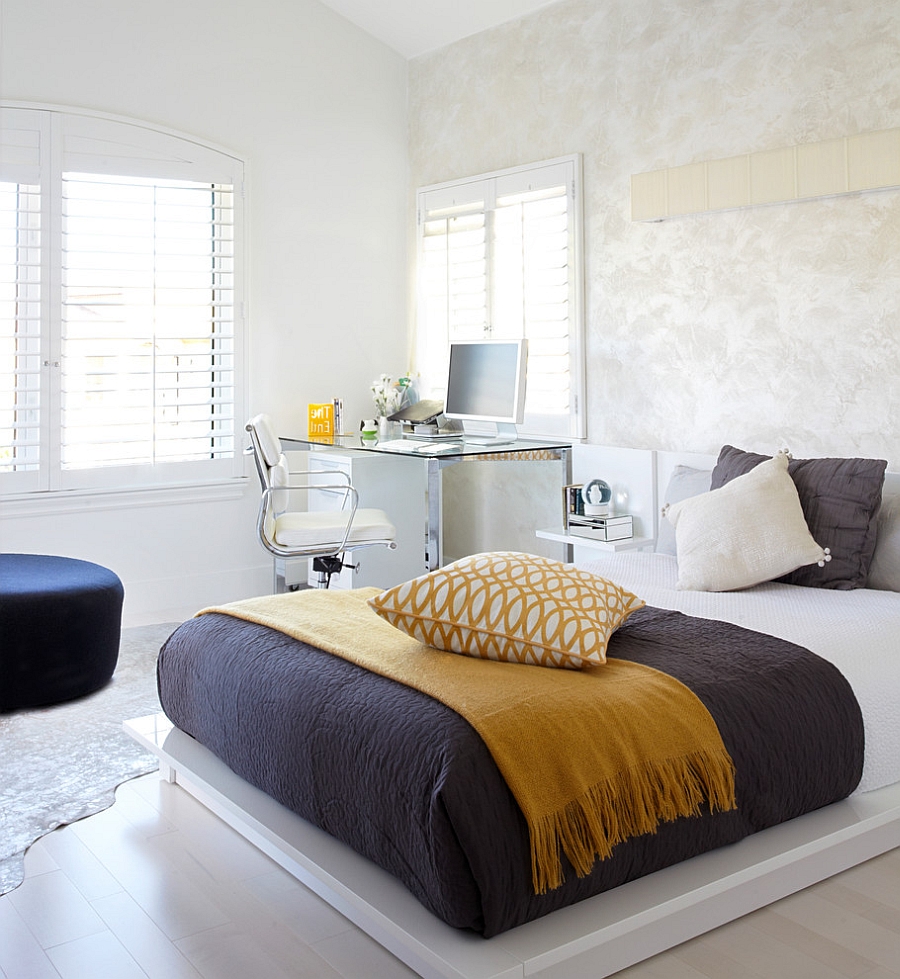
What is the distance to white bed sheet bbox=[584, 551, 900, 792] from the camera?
94.4 inches

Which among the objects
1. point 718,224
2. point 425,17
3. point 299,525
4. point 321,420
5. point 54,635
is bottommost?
point 54,635

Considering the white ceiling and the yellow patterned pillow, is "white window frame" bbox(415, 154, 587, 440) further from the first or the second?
the yellow patterned pillow

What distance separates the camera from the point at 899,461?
3492 millimetres

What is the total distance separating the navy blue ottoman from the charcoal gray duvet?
1001 mm

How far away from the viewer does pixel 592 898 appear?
6.23 ft

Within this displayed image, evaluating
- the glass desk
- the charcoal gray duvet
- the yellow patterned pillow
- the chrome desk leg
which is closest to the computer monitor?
the glass desk

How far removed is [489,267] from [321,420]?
110 centimetres

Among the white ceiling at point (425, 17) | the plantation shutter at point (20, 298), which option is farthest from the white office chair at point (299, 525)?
the white ceiling at point (425, 17)

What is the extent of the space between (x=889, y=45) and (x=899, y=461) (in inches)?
53.4

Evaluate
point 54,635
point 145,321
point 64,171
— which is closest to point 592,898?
point 54,635

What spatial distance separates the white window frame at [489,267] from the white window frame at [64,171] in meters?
1.10

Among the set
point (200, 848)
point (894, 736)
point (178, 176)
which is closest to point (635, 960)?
point (894, 736)

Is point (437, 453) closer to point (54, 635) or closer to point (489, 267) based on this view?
point (489, 267)

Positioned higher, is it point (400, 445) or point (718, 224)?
point (718, 224)
